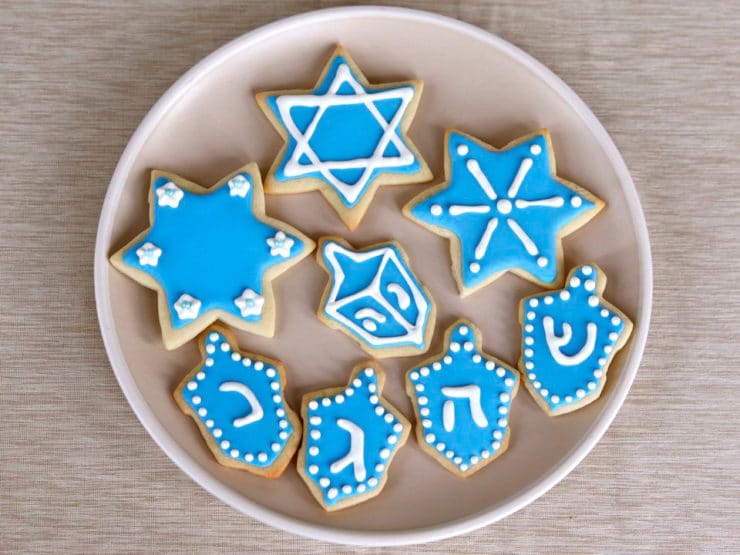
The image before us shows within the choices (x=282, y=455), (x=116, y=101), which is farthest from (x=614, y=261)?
(x=116, y=101)

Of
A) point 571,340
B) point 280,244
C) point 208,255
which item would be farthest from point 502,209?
point 208,255

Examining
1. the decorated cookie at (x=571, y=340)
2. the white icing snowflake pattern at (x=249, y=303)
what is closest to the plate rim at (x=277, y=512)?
the decorated cookie at (x=571, y=340)

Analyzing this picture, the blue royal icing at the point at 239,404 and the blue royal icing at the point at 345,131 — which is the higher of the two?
the blue royal icing at the point at 345,131

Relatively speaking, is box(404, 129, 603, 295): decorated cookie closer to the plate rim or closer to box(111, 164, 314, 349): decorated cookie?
the plate rim

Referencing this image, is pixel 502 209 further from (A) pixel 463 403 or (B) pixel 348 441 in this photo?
(B) pixel 348 441

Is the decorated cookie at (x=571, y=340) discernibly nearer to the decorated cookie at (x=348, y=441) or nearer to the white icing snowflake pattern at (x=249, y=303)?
the decorated cookie at (x=348, y=441)

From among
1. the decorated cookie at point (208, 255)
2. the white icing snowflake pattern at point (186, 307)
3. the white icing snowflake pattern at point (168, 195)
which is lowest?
the white icing snowflake pattern at point (186, 307)

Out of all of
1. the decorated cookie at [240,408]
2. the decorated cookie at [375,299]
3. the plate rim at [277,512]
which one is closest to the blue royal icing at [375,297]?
the decorated cookie at [375,299]
